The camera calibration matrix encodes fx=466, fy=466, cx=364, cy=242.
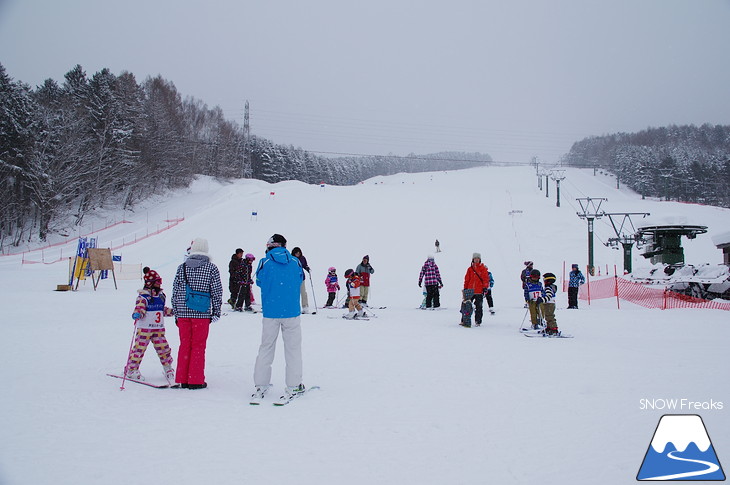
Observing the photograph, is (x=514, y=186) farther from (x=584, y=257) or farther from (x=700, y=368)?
(x=700, y=368)

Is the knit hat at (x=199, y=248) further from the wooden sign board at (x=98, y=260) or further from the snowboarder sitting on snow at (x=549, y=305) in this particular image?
the wooden sign board at (x=98, y=260)

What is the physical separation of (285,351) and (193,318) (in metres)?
1.26

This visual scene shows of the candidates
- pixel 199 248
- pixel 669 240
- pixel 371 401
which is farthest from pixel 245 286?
pixel 669 240

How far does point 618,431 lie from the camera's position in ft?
13.7

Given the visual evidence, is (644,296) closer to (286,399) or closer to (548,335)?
(548,335)

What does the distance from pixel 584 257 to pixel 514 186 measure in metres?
46.0

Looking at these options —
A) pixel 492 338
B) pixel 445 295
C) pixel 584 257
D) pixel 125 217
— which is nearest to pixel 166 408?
pixel 492 338

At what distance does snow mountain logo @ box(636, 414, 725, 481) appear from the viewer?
329cm

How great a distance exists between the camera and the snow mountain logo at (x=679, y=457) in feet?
10.8

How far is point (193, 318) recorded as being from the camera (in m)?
5.75

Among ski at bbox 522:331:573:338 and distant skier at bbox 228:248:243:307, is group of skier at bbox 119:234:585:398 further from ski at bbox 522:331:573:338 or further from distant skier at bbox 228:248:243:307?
distant skier at bbox 228:248:243:307

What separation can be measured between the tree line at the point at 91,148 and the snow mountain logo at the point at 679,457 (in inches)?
1770

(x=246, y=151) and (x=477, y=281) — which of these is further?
(x=246, y=151)

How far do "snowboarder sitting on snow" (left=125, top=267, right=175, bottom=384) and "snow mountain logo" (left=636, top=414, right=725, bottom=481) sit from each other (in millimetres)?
5295
